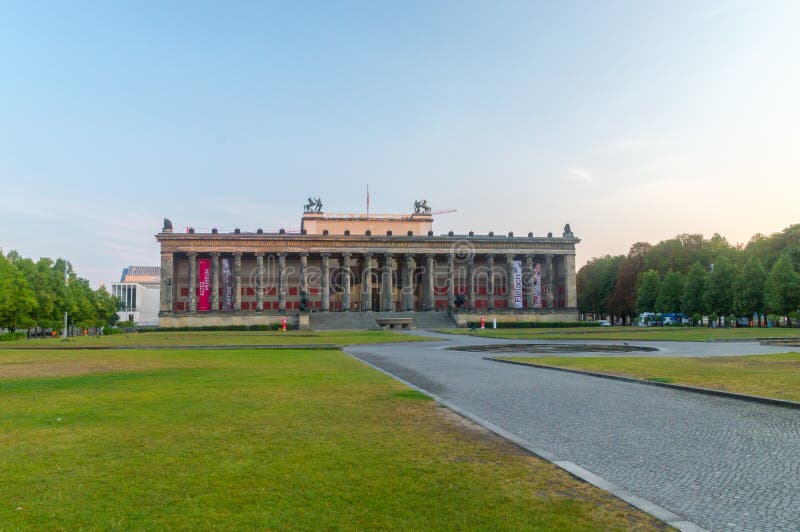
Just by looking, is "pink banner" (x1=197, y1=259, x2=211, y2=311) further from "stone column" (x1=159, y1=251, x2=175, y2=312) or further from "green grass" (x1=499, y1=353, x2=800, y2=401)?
"green grass" (x1=499, y1=353, x2=800, y2=401)

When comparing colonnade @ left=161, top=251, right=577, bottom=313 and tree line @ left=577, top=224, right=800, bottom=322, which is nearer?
tree line @ left=577, top=224, right=800, bottom=322

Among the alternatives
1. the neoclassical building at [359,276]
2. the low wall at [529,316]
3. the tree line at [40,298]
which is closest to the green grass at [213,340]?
the tree line at [40,298]

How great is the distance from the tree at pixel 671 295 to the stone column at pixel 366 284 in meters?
50.0

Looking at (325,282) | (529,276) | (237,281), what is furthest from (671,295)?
(237,281)

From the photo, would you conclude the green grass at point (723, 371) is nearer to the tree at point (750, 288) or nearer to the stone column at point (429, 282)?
the tree at point (750, 288)

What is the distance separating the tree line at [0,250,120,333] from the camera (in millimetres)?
61125

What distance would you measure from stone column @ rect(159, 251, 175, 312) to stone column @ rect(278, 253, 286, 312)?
58.9ft

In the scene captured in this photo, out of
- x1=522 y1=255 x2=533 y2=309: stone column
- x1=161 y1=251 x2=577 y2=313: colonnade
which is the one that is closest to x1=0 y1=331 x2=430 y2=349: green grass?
x1=161 y1=251 x2=577 y2=313: colonnade

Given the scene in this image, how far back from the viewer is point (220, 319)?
94375 millimetres

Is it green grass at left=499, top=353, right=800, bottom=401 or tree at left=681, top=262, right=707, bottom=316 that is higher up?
tree at left=681, top=262, right=707, bottom=316

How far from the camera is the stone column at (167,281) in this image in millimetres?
95188

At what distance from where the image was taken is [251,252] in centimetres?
9944

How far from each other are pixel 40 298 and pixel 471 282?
66939mm

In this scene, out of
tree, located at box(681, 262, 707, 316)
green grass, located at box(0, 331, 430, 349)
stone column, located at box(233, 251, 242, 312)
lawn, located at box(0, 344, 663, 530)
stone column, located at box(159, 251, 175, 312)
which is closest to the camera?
lawn, located at box(0, 344, 663, 530)
